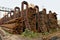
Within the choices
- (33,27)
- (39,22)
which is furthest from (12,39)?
(39,22)

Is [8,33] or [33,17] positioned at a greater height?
[33,17]

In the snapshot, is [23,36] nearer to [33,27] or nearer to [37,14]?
[33,27]

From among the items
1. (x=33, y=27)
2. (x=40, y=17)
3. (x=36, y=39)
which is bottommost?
(x=36, y=39)

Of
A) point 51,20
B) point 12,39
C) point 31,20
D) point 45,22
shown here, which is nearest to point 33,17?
point 31,20

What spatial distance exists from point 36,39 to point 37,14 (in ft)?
6.14

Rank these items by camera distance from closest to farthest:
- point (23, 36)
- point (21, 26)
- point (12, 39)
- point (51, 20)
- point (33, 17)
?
1. point (12, 39)
2. point (23, 36)
3. point (21, 26)
4. point (33, 17)
5. point (51, 20)

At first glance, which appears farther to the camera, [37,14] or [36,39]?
[37,14]

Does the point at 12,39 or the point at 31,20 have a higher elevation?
the point at 31,20

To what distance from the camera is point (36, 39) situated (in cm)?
705

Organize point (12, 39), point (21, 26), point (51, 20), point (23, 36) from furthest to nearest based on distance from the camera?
point (51, 20)
point (21, 26)
point (23, 36)
point (12, 39)

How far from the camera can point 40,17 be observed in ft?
27.9

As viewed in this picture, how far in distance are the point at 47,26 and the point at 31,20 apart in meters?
1.25

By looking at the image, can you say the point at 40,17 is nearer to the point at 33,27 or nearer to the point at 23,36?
the point at 33,27

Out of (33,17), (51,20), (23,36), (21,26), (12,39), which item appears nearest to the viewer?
(12,39)
